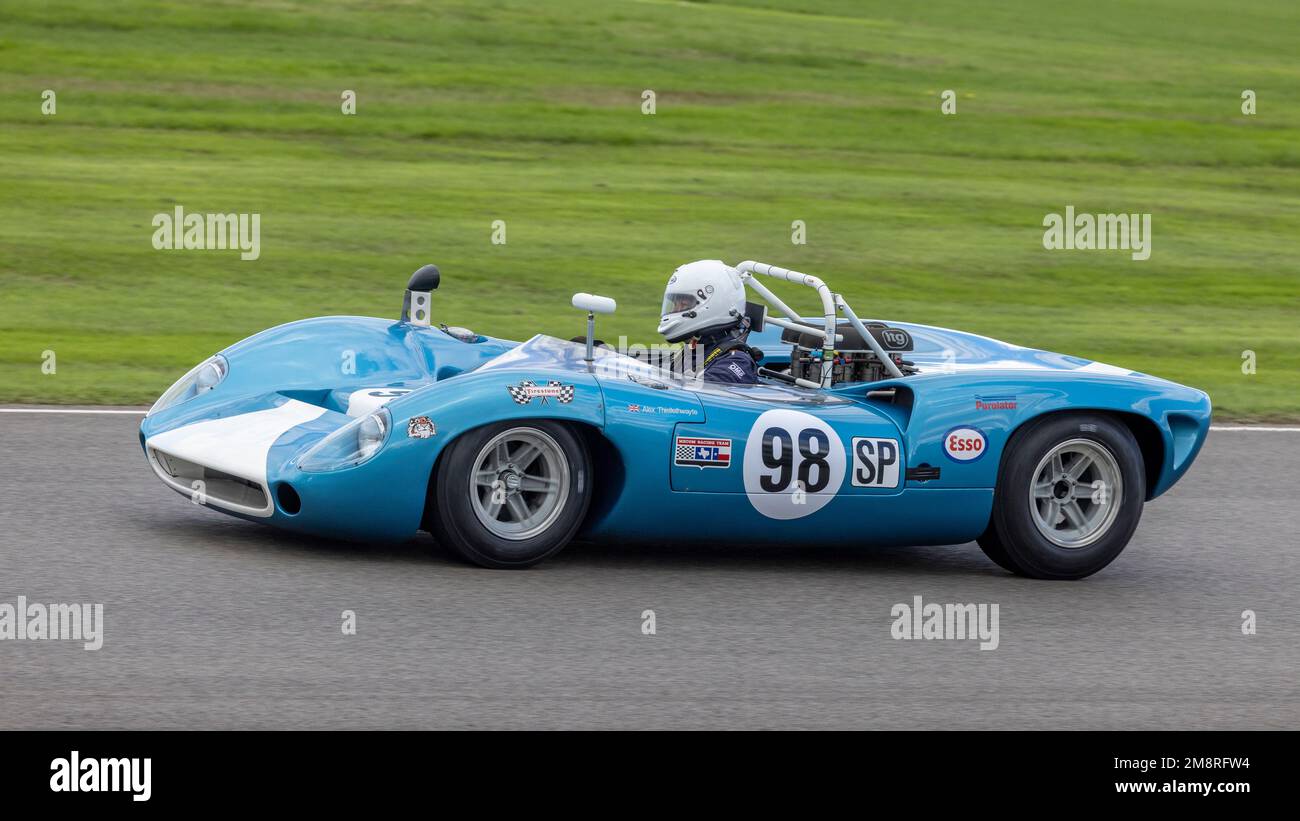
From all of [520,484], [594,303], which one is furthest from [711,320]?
[520,484]

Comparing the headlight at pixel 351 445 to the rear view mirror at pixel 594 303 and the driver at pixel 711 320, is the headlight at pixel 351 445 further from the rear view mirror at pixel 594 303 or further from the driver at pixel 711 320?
the driver at pixel 711 320

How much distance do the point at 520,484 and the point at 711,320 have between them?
1.27 meters

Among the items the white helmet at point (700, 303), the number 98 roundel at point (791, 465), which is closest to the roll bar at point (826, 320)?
the white helmet at point (700, 303)

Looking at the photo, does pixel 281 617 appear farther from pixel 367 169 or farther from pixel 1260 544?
pixel 367 169

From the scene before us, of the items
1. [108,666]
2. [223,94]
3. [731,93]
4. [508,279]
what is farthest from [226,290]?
[731,93]

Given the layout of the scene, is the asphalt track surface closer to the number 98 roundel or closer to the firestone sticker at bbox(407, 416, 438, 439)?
the number 98 roundel

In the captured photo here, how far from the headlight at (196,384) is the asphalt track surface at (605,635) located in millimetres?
457

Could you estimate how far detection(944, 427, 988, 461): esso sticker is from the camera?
6.86m

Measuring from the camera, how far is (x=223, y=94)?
2062cm

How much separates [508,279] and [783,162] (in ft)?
20.3

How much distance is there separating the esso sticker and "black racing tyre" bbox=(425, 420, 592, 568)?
1.42 meters

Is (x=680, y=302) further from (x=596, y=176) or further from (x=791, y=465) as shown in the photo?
(x=596, y=176)

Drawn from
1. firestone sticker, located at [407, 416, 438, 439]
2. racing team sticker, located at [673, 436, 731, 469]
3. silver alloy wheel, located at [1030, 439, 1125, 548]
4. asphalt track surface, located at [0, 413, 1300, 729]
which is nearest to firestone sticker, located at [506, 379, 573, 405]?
firestone sticker, located at [407, 416, 438, 439]

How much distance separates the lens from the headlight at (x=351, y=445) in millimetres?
6367
